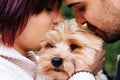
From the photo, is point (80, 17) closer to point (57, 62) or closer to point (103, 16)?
point (103, 16)

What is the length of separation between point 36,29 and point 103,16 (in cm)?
27

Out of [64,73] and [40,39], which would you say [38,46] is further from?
[64,73]

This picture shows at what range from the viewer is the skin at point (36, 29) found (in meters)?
2.21

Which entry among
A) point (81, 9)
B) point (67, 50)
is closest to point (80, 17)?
point (81, 9)

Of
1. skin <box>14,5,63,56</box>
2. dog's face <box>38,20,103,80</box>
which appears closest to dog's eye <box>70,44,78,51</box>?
dog's face <box>38,20,103,80</box>

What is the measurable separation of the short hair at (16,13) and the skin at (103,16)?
0.41 feet

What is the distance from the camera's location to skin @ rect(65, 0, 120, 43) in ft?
7.47

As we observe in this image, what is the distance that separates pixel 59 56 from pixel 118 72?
0.21 m

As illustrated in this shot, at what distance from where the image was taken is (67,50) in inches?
85.8

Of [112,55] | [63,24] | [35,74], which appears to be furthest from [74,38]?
[112,55]

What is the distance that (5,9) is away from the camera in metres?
2.18

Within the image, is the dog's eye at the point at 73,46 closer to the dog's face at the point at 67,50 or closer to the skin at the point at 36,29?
the dog's face at the point at 67,50

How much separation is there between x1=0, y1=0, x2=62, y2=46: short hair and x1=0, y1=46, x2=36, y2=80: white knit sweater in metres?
0.04

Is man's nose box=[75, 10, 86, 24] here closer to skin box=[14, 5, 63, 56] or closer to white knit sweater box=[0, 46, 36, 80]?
skin box=[14, 5, 63, 56]
